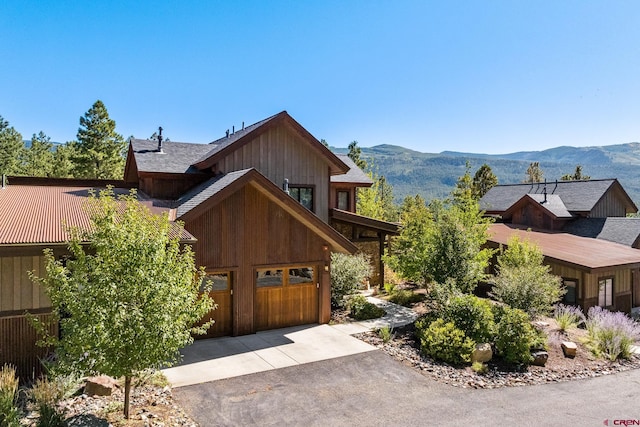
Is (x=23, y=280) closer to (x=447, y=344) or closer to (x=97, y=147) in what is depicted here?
(x=447, y=344)

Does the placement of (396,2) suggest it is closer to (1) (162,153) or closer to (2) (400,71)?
(2) (400,71)

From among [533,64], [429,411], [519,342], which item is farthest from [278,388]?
[533,64]

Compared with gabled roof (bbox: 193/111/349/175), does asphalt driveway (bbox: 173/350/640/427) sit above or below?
below

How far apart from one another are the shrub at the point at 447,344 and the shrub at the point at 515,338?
3.21 ft

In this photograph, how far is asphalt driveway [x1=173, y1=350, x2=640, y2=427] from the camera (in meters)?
7.63

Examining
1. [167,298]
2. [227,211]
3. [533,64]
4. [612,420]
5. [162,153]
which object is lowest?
[612,420]

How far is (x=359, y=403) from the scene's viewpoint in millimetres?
8289

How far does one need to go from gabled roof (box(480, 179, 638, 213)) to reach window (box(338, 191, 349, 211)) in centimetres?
993

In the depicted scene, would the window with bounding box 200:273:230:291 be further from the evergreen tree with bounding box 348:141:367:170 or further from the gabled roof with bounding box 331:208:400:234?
the evergreen tree with bounding box 348:141:367:170

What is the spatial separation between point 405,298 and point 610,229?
16640mm

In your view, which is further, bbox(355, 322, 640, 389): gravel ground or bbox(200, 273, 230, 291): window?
bbox(200, 273, 230, 291): window

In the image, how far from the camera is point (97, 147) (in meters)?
36.3

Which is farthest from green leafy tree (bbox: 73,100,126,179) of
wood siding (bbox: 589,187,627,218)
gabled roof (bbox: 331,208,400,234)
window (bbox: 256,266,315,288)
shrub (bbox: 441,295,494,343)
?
wood siding (bbox: 589,187,627,218)

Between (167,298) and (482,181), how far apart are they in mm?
52168
